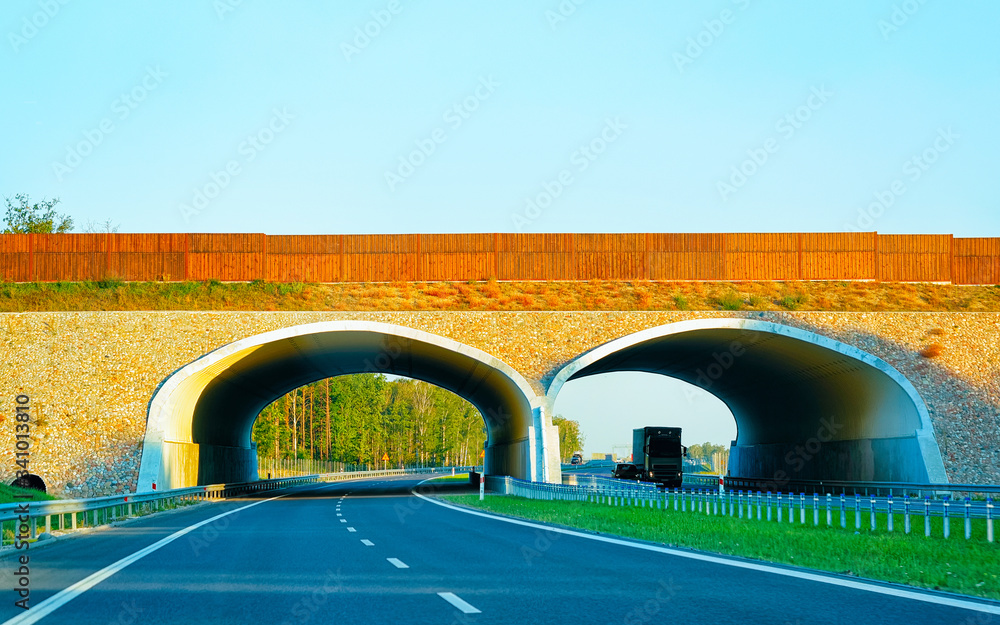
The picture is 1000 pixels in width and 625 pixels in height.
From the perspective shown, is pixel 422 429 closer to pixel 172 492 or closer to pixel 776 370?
pixel 776 370

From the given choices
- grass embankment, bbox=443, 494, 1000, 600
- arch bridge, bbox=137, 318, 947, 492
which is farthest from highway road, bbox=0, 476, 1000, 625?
arch bridge, bbox=137, 318, 947, 492

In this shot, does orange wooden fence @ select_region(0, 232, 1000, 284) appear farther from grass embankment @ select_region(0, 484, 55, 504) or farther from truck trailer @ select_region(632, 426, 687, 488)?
grass embankment @ select_region(0, 484, 55, 504)

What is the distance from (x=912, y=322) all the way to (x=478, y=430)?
112905 mm

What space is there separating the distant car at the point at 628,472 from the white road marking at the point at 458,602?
52.0 meters

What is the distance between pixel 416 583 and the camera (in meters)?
11.6

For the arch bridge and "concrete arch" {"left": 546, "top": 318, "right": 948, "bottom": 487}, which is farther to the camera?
the arch bridge

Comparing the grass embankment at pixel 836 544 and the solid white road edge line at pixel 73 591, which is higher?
the solid white road edge line at pixel 73 591

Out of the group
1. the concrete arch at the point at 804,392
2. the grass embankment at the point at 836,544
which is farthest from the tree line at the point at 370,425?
the grass embankment at the point at 836,544

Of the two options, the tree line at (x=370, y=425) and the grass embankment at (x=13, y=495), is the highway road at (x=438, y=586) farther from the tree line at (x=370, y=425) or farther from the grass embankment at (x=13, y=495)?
the tree line at (x=370, y=425)

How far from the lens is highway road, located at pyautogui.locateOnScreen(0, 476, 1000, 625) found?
359 inches

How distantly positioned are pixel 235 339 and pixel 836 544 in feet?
113

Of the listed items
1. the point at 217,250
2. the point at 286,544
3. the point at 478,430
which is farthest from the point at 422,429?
the point at 286,544

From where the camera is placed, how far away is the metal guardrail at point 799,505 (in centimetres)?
2127

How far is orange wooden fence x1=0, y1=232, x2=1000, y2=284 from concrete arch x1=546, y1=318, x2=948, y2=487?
16.5 ft
